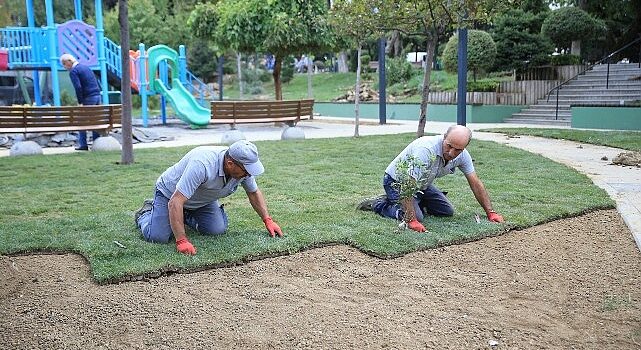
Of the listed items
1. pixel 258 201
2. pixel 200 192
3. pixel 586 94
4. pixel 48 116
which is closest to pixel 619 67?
pixel 586 94

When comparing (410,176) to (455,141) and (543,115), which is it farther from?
(543,115)

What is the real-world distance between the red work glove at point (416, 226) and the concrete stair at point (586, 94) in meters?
13.9

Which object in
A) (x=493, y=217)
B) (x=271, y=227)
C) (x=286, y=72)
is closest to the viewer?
(x=271, y=227)

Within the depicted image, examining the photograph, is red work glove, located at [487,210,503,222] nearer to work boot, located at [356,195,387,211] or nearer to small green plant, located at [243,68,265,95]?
work boot, located at [356,195,387,211]

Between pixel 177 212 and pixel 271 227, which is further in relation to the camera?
pixel 271 227

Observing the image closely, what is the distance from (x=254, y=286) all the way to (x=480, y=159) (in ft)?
21.5

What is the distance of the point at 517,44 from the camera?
71.3ft

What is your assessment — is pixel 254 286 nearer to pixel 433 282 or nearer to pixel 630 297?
pixel 433 282

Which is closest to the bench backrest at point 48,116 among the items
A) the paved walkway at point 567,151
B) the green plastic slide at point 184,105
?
the paved walkway at point 567,151

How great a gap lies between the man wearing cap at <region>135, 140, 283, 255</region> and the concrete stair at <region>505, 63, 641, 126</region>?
48.9 feet

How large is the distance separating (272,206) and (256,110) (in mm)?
9846

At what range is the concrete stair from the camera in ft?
61.3

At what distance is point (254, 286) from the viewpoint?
13.2 feet

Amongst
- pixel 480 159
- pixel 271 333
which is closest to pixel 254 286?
pixel 271 333
